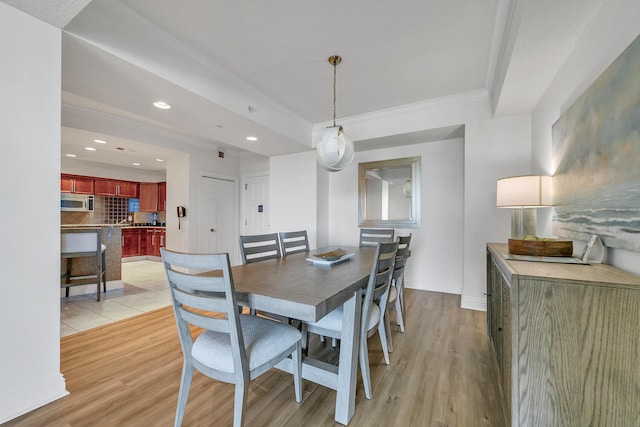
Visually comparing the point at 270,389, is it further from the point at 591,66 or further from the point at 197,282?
the point at 591,66

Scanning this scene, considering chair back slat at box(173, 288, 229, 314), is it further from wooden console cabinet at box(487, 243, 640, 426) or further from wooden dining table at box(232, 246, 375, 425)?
wooden console cabinet at box(487, 243, 640, 426)

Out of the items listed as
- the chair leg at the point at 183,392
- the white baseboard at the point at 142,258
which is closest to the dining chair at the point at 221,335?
the chair leg at the point at 183,392

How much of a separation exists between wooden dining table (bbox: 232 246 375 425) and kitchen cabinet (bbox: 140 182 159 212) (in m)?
6.36

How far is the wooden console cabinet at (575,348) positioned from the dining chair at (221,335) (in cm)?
102

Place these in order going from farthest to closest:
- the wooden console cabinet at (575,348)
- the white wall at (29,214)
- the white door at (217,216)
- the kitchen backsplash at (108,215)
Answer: the kitchen backsplash at (108,215) < the white door at (217,216) < the white wall at (29,214) < the wooden console cabinet at (575,348)

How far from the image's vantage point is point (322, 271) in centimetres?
179

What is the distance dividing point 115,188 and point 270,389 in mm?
7087

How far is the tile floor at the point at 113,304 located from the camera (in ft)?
9.09

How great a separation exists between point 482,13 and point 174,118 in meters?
3.01

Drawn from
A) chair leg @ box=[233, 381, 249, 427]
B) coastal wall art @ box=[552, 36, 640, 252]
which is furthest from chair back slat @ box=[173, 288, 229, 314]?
coastal wall art @ box=[552, 36, 640, 252]

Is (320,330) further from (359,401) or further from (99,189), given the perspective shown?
(99,189)

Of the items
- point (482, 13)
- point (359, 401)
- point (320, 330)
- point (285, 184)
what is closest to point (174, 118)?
point (285, 184)

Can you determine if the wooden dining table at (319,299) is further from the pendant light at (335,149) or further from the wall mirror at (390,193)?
the wall mirror at (390,193)

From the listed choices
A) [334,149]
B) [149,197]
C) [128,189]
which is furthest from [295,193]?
[128,189]
